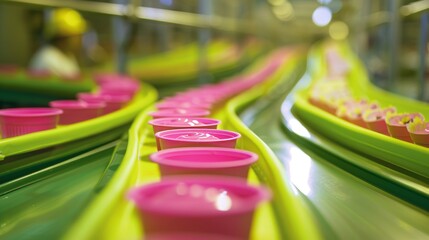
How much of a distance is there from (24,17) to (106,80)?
2246 mm

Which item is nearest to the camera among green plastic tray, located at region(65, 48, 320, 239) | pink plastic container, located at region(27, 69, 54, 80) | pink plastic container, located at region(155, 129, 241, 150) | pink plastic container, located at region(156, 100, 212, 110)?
green plastic tray, located at region(65, 48, 320, 239)

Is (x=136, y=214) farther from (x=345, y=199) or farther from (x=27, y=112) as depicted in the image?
(x=27, y=112)

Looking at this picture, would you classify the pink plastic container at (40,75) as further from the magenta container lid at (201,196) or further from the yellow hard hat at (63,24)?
the magenta container lid at (201,196)

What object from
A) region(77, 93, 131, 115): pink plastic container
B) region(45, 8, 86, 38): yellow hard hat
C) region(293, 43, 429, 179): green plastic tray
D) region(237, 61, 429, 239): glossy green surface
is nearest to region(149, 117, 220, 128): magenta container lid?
region(237, 61, 429, 239): glossy green surface

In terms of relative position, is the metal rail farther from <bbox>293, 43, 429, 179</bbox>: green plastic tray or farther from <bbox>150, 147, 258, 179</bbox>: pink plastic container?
<bbox>150, 147, 258, 179</bbox>: pink plastic container

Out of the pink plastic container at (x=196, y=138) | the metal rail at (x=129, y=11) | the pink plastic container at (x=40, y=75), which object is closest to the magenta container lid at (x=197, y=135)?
the pink plastic container at (x=196, y=138)

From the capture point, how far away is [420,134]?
4.53ft

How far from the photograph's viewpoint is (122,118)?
81.0 inches

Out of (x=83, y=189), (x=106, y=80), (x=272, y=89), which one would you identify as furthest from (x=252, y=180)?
(x=272, y=89)

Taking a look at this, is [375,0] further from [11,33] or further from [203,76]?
[11,33]

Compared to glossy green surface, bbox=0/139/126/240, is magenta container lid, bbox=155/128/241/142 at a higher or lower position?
higher

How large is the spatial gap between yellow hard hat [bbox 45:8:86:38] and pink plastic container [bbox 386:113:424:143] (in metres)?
3.62

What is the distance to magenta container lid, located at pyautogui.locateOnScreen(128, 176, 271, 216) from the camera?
68 centimetres

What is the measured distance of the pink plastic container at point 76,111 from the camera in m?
1.91
